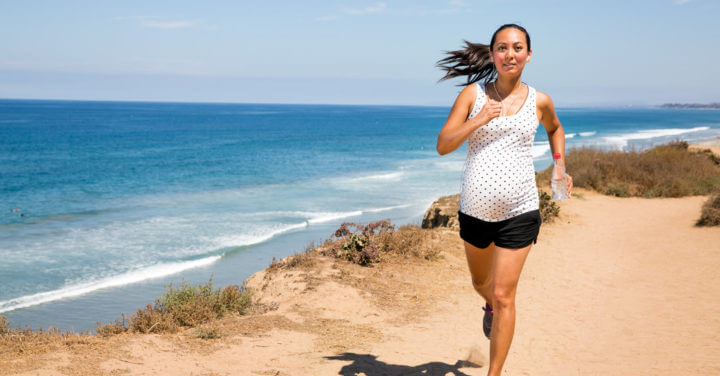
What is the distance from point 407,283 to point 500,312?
3850 millimetres

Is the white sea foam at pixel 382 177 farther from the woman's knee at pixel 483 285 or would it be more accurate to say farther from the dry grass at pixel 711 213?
the woman's knee at pixel 483 285

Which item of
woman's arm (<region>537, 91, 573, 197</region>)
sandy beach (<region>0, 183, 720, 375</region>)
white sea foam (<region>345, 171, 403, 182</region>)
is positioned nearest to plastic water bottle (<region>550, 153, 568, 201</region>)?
woman's arm (<region>537, 91, 573, 197</region>)

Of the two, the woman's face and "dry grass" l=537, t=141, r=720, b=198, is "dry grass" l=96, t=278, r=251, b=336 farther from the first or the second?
"dry grass" l=537, t=141, r=720, b=198

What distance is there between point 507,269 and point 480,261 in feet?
1.43

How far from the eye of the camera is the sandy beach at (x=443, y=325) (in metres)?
4.53

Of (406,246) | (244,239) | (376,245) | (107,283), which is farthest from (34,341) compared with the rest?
(244,239)

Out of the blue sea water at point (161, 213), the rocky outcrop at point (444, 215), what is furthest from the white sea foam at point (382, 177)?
the rocky outcrop at point (444, 215)

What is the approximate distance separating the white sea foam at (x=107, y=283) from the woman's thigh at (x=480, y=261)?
9.34m

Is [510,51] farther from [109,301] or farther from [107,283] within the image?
[107,283]

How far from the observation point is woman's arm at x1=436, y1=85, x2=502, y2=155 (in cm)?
307

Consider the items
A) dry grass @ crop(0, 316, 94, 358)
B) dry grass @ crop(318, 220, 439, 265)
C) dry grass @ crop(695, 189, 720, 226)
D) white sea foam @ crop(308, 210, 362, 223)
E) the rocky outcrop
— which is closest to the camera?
dry grass @ crop(0, 316, 94, 358)

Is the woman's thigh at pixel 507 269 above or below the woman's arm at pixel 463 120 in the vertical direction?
below

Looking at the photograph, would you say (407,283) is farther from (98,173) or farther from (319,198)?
(98,173)

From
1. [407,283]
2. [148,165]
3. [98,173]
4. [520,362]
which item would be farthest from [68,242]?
[148,165]
